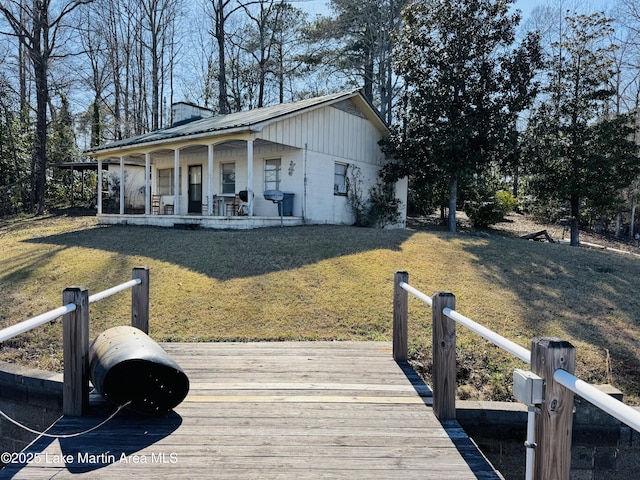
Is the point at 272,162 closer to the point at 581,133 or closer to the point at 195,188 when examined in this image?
the point at 195,188

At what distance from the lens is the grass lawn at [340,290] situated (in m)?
4.92

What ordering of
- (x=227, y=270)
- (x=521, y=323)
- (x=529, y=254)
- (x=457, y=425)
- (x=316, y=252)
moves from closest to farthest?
(x=457, y=425)
(x=521, y=323)
(x=227, y=270)
(x=316, y=252)
(x=529, y=254)

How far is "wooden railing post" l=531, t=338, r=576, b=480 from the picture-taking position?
1531 mm

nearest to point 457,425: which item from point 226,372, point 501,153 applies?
point 226,372

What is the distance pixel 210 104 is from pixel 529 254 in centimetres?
2841

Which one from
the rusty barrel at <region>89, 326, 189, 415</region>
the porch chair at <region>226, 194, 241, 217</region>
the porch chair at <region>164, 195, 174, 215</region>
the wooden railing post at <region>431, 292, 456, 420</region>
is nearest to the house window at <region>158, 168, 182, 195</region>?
the porch chair at <region>164, 195, 174, 215</region>

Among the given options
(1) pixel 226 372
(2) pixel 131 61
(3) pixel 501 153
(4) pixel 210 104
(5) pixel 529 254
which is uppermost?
(2) pixel 131 61

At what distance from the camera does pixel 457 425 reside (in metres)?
2.83

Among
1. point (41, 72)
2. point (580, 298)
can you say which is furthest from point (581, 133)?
point (41, 72)

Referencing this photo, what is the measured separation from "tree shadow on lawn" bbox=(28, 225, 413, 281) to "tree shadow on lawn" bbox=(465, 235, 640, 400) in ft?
7.84

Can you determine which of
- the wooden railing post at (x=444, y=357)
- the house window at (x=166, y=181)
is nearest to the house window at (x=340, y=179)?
the house window at (x=166, y=181)

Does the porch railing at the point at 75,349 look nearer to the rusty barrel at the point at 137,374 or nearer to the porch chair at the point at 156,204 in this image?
the rusty barrel at the point at 137,374

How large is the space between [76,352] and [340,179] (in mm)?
12908

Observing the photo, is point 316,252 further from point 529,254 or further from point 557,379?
point 557,379
